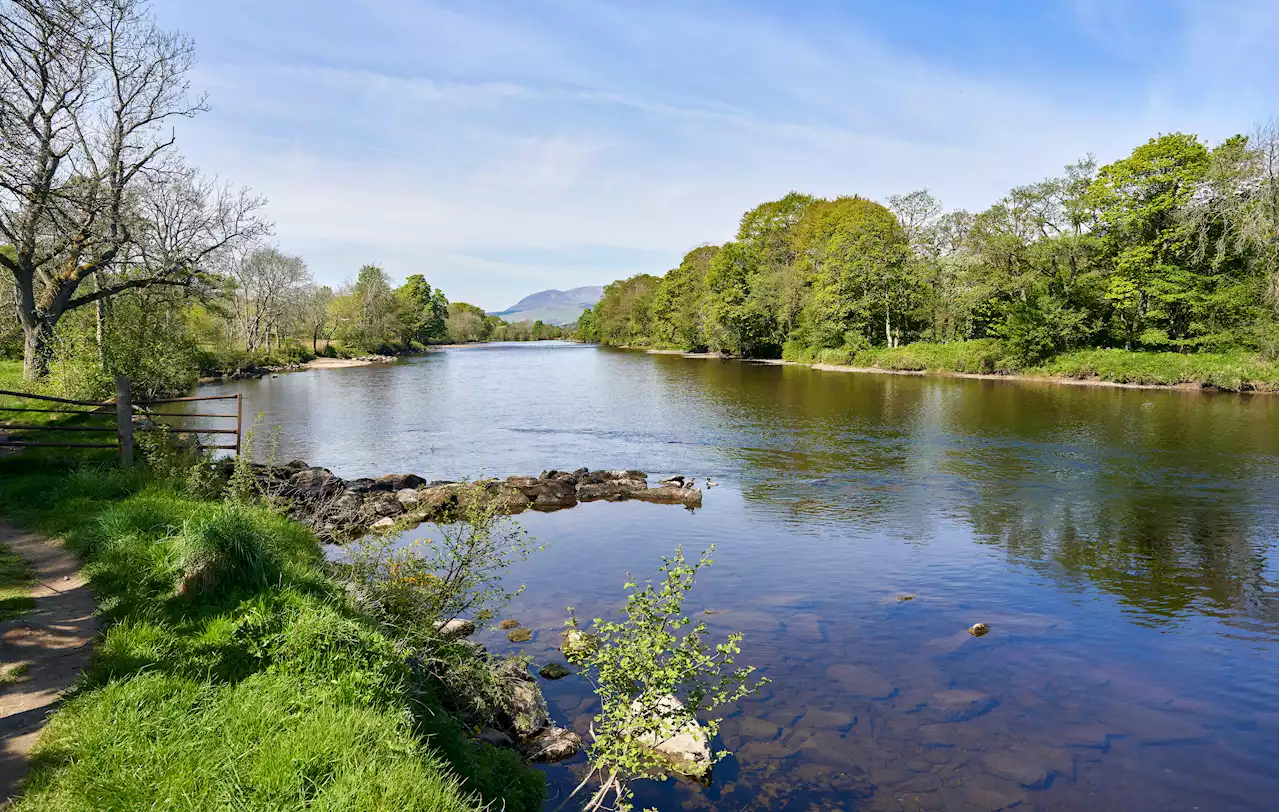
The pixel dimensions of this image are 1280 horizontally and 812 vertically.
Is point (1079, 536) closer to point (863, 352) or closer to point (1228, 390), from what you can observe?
point (1228, 390)

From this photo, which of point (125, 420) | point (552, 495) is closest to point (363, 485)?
point (552, 495)

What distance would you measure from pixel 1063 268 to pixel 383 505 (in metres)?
52.7

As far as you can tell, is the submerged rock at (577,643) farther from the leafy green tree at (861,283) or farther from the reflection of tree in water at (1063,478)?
the leafy green tree at (861,283)

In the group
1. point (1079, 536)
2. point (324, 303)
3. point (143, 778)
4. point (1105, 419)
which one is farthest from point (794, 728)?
point (324, 303)

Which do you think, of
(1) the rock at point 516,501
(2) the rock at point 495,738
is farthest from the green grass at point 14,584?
(1) the rock at point 516,501

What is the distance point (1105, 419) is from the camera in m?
31.1

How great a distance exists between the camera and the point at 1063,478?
68.9 ft

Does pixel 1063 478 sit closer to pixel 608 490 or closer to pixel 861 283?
pixel 608 490

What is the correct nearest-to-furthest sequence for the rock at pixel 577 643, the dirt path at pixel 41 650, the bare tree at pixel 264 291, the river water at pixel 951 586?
the dirt path at pixel 41 650 < the river water at pixel 951 586 < the rock at pixel 577 643 < the bare tree at pixel 264 291

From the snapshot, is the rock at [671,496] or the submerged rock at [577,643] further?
the rock at [671,496]

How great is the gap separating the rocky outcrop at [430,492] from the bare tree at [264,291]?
2330 inches

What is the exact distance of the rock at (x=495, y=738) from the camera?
23.3 ft

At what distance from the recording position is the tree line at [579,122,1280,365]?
41031mm

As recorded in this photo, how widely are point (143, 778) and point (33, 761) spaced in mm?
802
